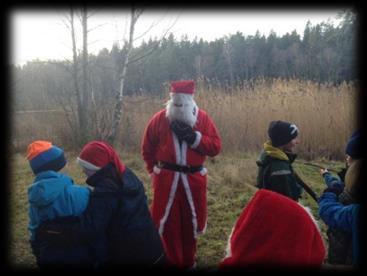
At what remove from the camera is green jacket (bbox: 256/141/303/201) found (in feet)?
9.69

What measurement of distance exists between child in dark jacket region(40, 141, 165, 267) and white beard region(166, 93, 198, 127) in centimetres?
78

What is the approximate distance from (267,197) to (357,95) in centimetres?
703

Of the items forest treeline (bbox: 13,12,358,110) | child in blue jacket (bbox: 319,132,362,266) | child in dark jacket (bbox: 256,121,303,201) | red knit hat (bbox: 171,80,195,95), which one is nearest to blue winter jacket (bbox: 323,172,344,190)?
child in blue jacket (bbox: 319,132,362,266)

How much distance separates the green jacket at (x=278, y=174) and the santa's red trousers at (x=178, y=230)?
2.17 ft

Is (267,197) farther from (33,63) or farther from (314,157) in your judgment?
(33,63)

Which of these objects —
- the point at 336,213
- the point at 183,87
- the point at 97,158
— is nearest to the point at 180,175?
the point at 183,87

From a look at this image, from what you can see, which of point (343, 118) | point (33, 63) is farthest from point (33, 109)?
point (343, 118)

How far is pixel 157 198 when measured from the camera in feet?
11.0

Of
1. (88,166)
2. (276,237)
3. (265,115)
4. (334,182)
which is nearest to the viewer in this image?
(276,237)

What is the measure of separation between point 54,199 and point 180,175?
1.13 m

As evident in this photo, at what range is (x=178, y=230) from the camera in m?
3.35

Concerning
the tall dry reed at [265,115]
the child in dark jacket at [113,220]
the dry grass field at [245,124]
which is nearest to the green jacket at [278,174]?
the child in dark jacket at [113,220]

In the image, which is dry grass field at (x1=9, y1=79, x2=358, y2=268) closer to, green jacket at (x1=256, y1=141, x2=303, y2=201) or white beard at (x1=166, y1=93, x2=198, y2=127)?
white beard at (x1=166, y1=93, x2=198, y2=127)

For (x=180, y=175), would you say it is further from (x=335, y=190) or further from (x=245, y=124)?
(x=245, y=124)
